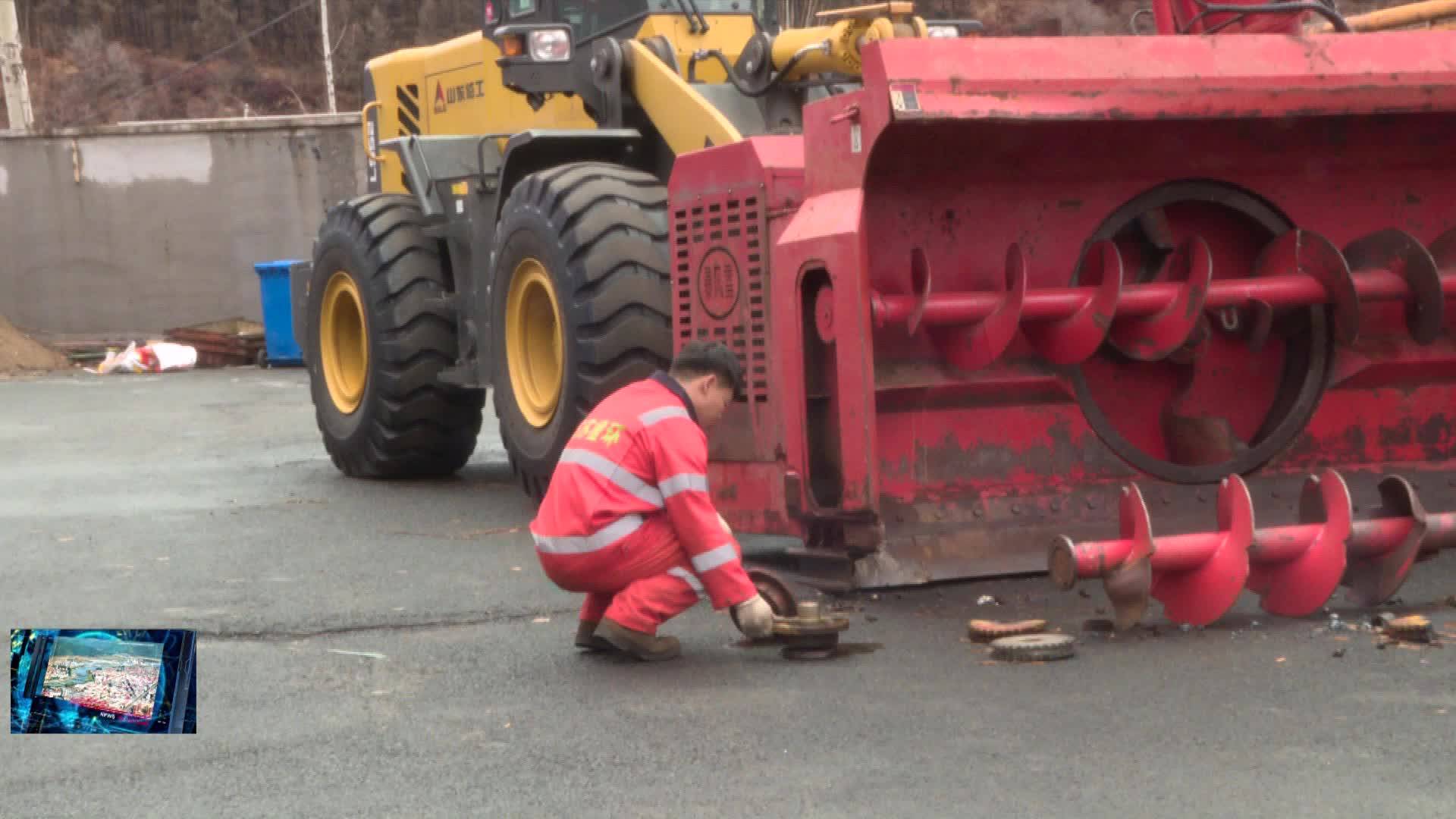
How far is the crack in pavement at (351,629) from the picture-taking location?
6.23 metres

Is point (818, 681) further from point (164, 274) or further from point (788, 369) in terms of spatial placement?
point (164, 274)

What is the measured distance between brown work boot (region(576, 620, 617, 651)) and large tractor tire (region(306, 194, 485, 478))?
14.8 ft

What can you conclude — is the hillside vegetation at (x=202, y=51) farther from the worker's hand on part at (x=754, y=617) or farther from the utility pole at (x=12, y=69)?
the worker's hand on part at (x=754, y=617)

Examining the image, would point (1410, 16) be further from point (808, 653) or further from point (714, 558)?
point (714, 558)

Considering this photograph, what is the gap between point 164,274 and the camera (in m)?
26.3

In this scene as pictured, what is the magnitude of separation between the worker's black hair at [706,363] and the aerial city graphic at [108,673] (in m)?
1.99

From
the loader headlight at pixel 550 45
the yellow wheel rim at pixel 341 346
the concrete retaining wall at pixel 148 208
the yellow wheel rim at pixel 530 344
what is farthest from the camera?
the concrete retaining wall at pixel 148 208

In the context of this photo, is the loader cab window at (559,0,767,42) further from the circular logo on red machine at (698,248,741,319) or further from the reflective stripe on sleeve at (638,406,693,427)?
the reflective stripe on sleeve at (638,406,693,427)

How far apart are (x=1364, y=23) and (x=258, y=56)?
2202 inches

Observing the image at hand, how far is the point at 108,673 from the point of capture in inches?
159

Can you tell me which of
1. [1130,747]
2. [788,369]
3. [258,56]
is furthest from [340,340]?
[258,56]

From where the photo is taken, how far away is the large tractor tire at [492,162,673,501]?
7883 mm

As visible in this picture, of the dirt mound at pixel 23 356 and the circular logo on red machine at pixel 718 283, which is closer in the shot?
the circular logo on red machine at pixel 718 283
